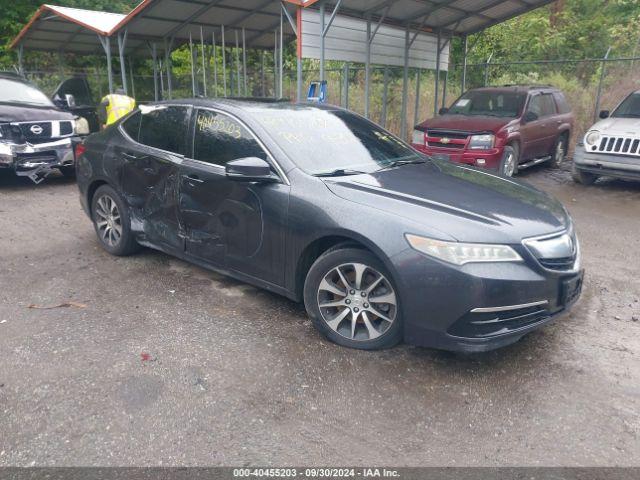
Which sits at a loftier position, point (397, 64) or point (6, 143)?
point (397, 64)

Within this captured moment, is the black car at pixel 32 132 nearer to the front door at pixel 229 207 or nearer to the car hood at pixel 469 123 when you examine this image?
the front door at pixel 229 207

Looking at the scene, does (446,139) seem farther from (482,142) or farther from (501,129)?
(501,129)

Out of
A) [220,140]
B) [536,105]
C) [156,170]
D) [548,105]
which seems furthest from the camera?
[548,105]

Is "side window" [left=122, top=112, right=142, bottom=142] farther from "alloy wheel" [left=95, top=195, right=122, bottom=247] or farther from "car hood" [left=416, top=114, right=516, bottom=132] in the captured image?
"car hood" [left=416, top=114, right=516, bottom=132]

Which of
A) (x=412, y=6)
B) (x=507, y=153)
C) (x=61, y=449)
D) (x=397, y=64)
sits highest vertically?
(x=412, y=6)

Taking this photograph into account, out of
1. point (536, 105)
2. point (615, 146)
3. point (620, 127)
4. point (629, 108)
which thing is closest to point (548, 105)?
point (536, 105)

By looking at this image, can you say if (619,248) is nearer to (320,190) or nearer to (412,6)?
(320,190)

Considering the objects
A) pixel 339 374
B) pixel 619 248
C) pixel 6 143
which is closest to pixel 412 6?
pixel 619 248

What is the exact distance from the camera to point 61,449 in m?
2.57

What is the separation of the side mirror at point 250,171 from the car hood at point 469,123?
6.03 m

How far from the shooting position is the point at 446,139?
903 centimetres

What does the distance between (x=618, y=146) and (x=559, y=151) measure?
119 inches

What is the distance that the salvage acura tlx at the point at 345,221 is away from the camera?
3.05 m

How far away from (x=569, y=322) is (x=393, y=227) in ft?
5.86
